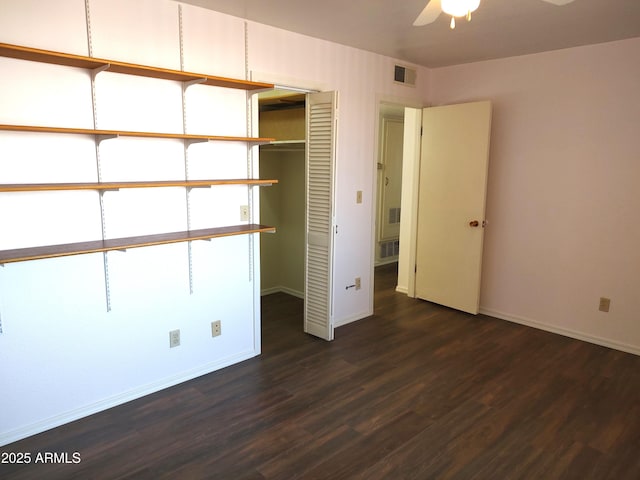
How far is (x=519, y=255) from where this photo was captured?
14.4 ft

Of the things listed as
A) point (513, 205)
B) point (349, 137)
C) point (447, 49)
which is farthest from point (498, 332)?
point (447, 49)

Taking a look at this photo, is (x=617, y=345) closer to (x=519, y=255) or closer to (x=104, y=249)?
(x=519, y=255)

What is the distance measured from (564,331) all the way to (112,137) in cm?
403

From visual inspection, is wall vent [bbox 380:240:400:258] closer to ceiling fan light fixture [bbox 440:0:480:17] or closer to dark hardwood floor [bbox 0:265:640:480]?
dark hardwood floor [bbox 0:265:640:480]

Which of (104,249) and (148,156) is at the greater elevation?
(148,156)

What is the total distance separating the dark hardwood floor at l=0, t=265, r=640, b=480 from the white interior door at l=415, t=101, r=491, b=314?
2.88 feet

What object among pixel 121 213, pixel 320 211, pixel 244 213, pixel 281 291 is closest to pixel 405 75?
pixel 320 211

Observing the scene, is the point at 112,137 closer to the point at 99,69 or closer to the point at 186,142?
the point at 99,69

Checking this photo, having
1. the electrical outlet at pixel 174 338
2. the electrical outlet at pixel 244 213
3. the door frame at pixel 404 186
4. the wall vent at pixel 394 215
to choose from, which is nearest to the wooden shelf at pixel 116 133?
the electrical outlet at pixel 244 213

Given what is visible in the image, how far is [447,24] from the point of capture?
3.23 meters

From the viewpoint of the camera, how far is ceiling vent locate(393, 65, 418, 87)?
14.5 ft

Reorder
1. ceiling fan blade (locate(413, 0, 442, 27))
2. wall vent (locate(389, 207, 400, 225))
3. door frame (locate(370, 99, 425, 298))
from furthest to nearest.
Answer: wall vent (locate(389, 207, 400, 225)) < door frame (locate(370, 99, 425, 298)) < ceiling fan blade (locate(413, 0, 442, 27))

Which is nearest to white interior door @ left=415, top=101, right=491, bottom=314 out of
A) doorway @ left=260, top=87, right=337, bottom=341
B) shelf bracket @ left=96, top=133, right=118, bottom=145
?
doorway @ left=260, top=87, right=337, bottom=341

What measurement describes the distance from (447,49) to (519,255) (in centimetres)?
204
